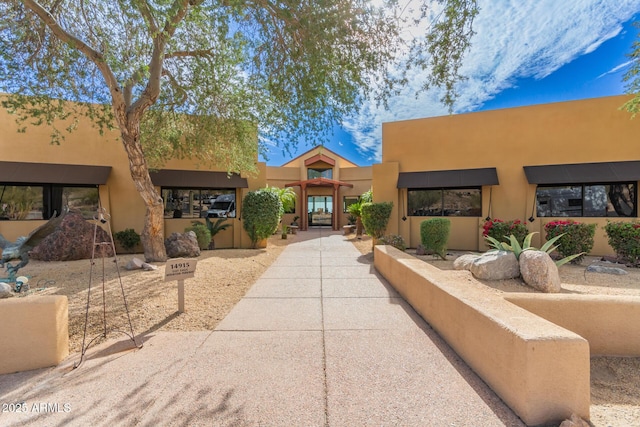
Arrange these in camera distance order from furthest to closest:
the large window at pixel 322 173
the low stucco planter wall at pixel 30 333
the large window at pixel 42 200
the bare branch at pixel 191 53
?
the large window at pixel 322 173 < the large window at pixel 42 200 < the bare branch at pixel 191 53 < the low stucco planter wall at pixel 30 333

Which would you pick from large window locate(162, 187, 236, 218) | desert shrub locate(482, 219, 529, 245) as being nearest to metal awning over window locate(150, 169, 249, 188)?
large window locate(162, 187, 236, 218)

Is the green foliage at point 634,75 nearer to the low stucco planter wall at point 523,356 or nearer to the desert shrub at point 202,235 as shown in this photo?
the low stucco planter wall at point 523,356

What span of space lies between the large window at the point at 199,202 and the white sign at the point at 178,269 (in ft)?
26.4

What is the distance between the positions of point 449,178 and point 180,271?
10.5 metres

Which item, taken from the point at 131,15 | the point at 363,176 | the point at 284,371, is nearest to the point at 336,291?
the point at 284,371

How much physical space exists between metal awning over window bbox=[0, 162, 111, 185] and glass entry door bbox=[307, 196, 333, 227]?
13962mm

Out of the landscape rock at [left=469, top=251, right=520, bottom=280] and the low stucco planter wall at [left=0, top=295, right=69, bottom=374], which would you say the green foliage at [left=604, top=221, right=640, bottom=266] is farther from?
the low stucco planter wall at [left=0, top=295, right=69, bottom=374]

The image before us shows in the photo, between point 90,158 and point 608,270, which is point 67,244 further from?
point 608,270

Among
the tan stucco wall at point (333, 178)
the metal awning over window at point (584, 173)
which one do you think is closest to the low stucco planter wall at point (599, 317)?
the metal awning over window at point (584, 173)

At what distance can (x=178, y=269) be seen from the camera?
14.4 ft

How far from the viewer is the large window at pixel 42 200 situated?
33.0 feet

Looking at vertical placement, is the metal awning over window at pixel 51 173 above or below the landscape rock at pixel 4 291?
above

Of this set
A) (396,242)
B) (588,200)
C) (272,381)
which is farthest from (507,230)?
(272,381)

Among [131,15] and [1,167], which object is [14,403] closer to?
[131,15]
